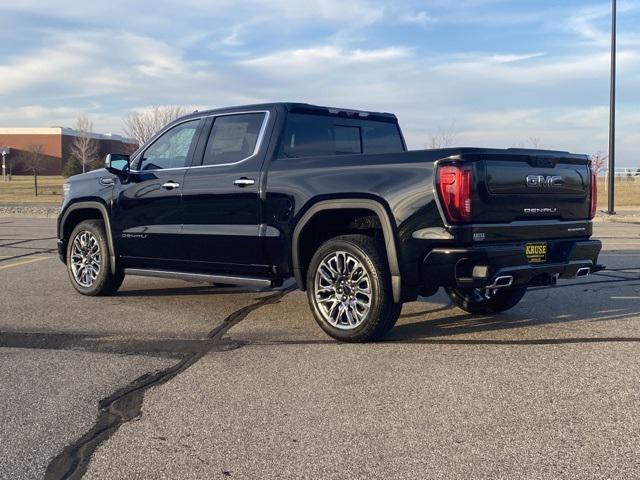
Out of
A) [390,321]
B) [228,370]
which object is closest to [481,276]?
[390,321]

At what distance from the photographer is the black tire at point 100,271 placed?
8.28 m

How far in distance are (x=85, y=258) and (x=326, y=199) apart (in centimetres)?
364

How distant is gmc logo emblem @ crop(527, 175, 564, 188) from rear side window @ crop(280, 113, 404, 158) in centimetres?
207

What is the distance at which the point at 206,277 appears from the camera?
7.28 metres

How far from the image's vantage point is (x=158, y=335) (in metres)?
6.49

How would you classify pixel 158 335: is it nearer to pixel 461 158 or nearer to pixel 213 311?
pixel 213 311

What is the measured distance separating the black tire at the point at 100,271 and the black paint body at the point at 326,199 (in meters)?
0.24

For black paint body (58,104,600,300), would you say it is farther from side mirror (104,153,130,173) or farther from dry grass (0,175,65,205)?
dry grass (0,175,65,205)

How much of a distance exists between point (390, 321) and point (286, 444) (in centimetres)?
222

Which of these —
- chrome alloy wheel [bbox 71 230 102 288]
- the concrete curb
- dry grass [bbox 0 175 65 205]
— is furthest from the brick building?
chrome alloy wheel [bbox 71 230 102 288]

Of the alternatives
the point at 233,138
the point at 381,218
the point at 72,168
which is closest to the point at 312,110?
the point at 233,138

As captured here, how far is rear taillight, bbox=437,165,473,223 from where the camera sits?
17.9 ft

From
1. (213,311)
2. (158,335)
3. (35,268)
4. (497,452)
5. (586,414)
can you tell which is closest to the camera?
(497,452)

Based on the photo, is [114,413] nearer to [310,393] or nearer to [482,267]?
[310,393]
